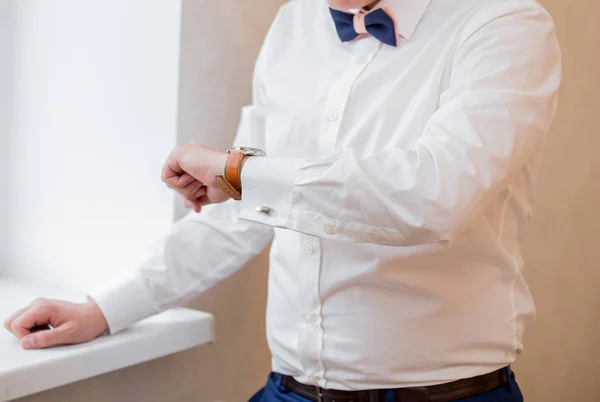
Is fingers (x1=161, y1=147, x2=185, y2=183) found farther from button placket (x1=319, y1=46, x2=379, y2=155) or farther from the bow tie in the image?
the bow tie

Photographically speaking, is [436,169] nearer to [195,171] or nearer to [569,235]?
[195,171]

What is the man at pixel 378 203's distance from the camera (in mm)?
870

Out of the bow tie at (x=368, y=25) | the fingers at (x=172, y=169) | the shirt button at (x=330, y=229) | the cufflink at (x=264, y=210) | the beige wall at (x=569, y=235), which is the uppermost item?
the bow tie at (x=368, y=25)

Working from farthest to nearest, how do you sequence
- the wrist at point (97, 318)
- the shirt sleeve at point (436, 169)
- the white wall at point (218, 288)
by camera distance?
the white wall at point (218, 288) → the wrist at point (97, 318) → the shirt sleeve at point (436, 169)

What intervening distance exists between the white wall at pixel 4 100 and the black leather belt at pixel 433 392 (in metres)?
0.89

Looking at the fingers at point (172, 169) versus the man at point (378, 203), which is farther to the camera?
the fingers at point (172, 169)

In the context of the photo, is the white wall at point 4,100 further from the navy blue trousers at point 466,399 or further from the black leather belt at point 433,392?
the black leather belt at point 433,392

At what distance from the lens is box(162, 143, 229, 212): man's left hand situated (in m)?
0.98

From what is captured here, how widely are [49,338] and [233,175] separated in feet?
1.39

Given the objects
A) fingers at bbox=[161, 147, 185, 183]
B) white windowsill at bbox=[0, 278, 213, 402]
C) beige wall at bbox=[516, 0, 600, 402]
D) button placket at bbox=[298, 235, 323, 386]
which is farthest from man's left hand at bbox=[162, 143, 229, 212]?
beige wall at bbox=[516, 0, 600, 402]

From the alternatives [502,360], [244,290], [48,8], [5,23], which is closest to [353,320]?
[502,360]

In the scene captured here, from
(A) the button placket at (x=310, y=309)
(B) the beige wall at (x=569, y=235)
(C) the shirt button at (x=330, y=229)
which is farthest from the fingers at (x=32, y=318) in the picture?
(B) the beige wall at (x=569, y=235)

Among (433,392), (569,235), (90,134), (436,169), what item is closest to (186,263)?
(90,134)

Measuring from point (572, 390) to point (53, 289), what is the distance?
1.67m
